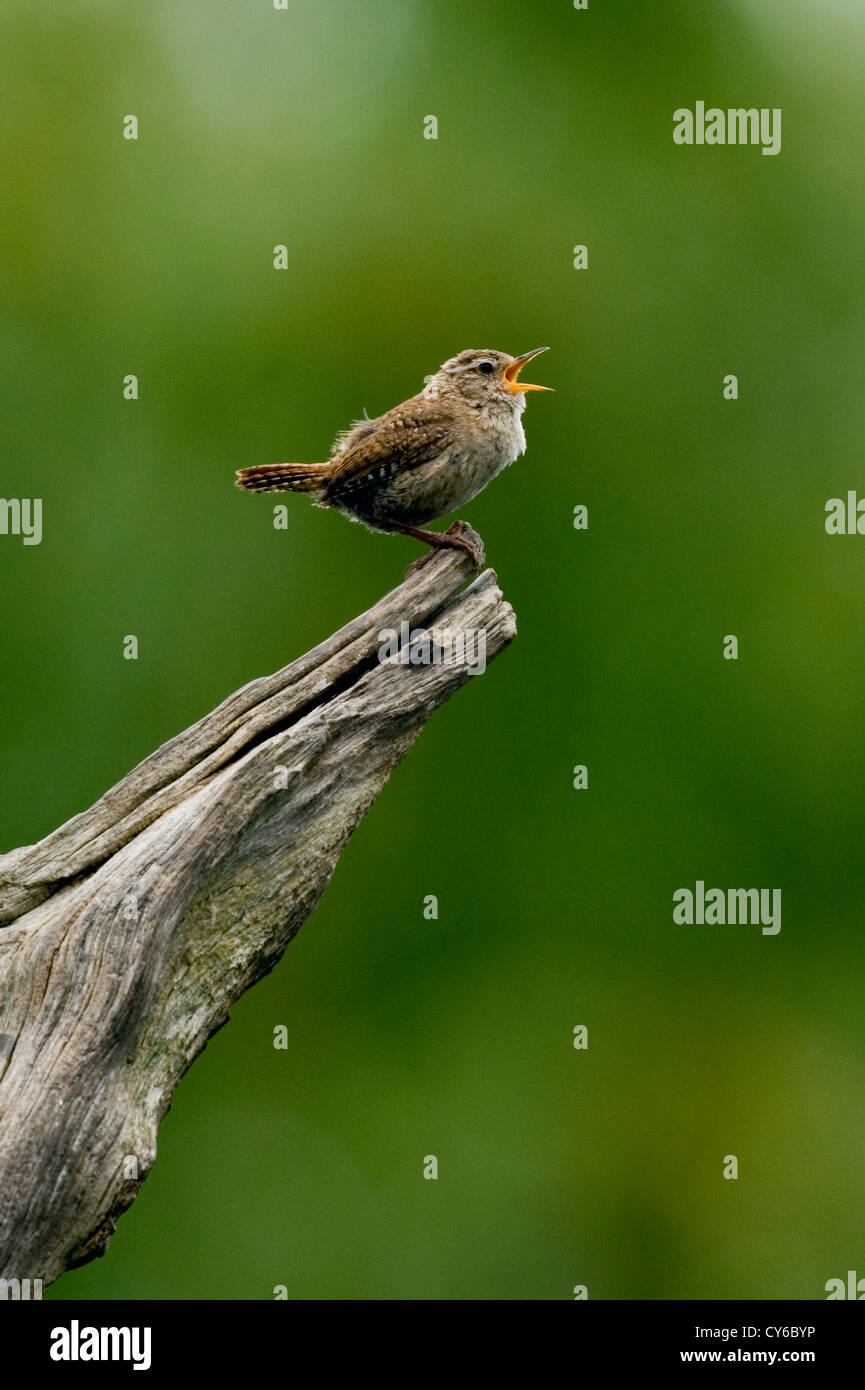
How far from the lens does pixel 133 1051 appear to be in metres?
5.20

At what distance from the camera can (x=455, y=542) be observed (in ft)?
20.9

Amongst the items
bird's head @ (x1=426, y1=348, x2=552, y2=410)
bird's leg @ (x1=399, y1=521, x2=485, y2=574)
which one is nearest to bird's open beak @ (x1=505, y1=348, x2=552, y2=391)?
bird's head @ (x1=426, y1=348, x2=552, y2=410)

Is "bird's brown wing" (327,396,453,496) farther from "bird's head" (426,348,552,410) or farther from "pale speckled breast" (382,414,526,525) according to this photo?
"bird's head" (426,348,552,410)

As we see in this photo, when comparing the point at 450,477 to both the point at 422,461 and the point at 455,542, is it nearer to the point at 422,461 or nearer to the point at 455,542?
the point at 422,461

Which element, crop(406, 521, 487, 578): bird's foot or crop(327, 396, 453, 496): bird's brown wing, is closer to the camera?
crop(406, 521, 487, 578): bird's foot

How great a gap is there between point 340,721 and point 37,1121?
5.83 ft

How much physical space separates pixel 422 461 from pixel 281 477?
649 mm

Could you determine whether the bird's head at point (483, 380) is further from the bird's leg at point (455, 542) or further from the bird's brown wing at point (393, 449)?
the bird's leg at point (455, 542)

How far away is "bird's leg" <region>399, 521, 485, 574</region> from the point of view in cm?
638

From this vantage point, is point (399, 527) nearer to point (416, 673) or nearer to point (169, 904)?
point (416, 673)

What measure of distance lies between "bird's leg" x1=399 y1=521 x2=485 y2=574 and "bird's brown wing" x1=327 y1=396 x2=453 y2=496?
1.13 feet

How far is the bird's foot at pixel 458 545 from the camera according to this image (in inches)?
251

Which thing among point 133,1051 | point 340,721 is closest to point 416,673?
point 340,721

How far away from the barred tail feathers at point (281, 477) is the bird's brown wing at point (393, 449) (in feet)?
0.23
